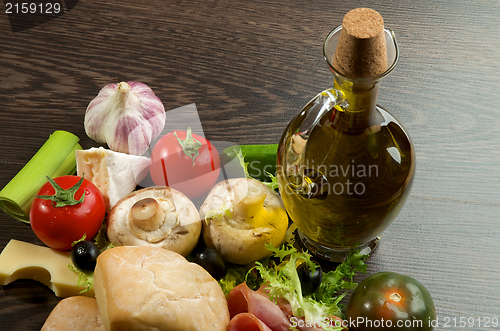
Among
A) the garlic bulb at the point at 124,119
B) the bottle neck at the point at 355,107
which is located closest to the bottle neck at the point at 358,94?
the bottle neck at the point at 355,107

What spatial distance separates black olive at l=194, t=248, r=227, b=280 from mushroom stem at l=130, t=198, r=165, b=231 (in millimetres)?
93

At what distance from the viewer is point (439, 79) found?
1.04 metres

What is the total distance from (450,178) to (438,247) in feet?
0.51

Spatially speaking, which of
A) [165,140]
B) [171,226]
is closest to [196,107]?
[165,140]

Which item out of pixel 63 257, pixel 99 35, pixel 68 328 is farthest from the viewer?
pixel 99 35

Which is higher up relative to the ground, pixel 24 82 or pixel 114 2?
pixel 114 2

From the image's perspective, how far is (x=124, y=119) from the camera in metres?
0.87

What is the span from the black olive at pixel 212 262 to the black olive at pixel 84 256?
0.57ft

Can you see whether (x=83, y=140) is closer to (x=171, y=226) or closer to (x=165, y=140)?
(x=165, y=140)

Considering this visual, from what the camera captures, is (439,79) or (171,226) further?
(439,79)

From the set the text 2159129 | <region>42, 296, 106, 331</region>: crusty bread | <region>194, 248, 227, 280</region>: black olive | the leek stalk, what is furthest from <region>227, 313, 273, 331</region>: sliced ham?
the text 2159129

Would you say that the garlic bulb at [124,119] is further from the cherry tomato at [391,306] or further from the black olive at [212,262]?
the cherry tomato at [391,306]

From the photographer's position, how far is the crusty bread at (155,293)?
2.04 feet

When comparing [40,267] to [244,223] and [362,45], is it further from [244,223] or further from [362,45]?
[362,45]
